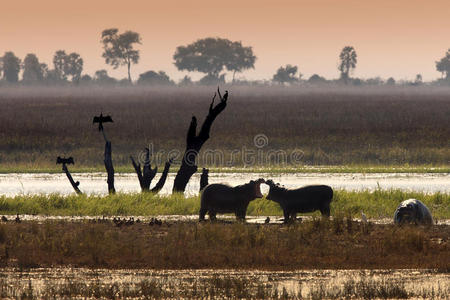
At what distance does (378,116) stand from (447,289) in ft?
238

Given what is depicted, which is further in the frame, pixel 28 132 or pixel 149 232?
pixel 28 132

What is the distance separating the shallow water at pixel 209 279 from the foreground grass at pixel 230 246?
588 mm

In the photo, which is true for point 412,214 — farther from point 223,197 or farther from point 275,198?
point 223,197

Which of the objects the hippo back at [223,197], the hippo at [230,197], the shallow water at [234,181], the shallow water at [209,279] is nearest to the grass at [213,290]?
the shallow water at [209,279]

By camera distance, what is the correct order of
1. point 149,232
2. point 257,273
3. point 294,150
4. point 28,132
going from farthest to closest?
point 28,132
point 294,150
point 149,232
point 257,273

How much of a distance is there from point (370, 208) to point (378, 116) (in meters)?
62.0

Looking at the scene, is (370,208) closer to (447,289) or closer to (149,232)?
(149,232)

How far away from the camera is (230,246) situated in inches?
701

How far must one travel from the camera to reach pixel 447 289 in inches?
541

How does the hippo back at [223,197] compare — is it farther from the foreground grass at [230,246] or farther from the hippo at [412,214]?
the hippo at [412,214]

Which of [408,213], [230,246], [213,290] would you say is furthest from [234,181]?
[213,290]

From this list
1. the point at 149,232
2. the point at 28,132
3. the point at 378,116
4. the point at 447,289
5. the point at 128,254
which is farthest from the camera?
the point at 378,116

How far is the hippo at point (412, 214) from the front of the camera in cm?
2055

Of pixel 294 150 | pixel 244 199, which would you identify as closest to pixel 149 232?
pixel 244 199
